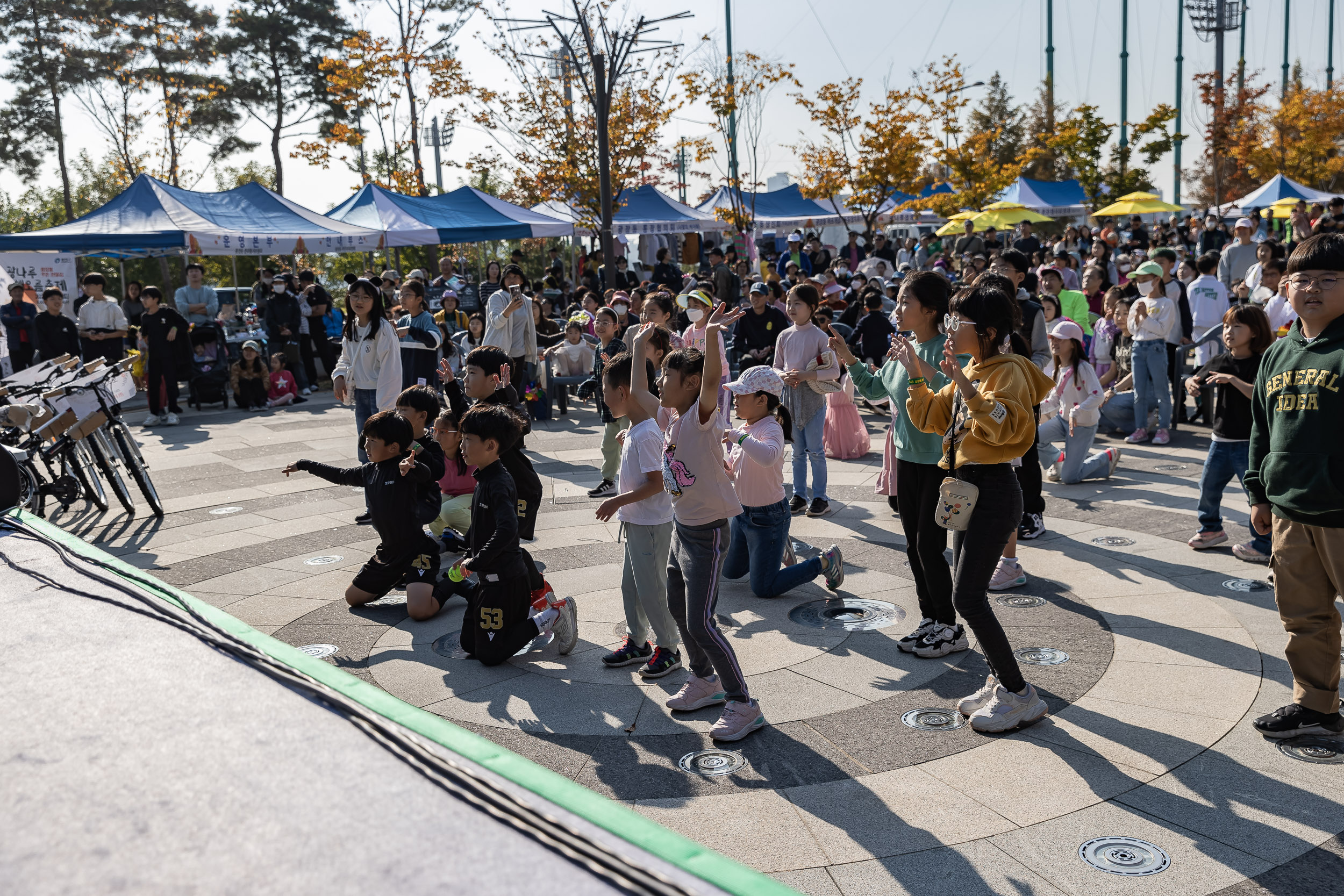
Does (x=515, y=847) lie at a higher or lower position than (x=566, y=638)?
higher

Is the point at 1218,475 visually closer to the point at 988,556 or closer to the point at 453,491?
the point at 988,556

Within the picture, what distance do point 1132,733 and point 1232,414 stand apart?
3.14 meters

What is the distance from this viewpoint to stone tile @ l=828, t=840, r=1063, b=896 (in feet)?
10.1

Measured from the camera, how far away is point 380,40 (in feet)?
96.4

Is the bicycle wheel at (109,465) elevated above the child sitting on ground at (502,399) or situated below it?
below

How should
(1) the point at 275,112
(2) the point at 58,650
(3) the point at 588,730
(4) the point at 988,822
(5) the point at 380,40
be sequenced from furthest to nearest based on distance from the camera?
(1) the point at 275,112, (5) the point at 380,40, (3) the point at 588,730, (4) the point at 988,822, (2) the point at 58,650

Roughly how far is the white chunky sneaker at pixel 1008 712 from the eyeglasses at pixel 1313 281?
190cm

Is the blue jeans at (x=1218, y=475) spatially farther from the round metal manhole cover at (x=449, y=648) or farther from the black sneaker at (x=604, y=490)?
the round metal manhole cover at (x=449, y=648)

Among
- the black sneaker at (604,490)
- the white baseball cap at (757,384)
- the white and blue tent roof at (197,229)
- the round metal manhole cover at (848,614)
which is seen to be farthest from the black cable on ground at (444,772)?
the white and blue tent roof at (197,229)

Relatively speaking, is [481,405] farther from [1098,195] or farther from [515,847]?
[1098,195]

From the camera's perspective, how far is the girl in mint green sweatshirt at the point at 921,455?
4.95 m

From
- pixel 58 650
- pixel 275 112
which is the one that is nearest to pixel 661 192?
pixel 275 112

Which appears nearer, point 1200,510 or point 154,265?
point 1200,510

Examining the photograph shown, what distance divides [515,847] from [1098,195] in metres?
40.9
